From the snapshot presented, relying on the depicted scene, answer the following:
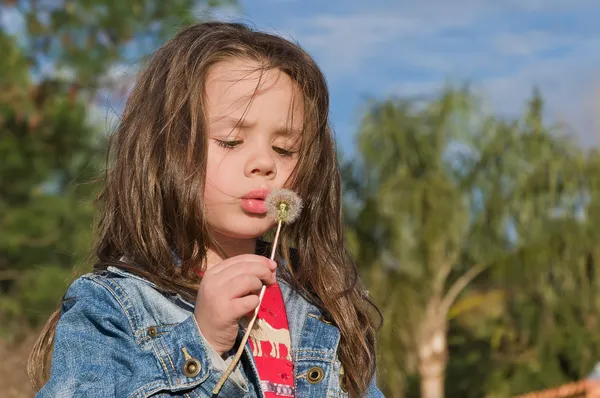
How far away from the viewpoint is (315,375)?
1928 mm

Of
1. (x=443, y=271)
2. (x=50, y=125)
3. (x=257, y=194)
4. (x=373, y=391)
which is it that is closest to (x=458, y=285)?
(x=443, y=271)

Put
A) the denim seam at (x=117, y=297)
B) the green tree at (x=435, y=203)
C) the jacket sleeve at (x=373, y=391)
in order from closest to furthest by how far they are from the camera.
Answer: the denim seam at (x=117, y=297) → the jacket sleeve at (x=373, y=391) → the green tree at (x=435, y=203)

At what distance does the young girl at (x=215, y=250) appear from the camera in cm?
168

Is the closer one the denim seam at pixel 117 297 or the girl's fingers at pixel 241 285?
the girl's fingers at pixel 241 285

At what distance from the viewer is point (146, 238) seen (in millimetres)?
1886

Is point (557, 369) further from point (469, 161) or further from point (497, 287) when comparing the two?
point (469, 161)

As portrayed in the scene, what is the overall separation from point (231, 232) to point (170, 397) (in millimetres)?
350

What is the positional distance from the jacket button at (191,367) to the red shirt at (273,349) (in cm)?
19

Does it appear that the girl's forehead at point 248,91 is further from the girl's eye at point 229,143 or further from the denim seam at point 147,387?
the denim seam at point 147,387

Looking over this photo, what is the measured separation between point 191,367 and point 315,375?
34 cm

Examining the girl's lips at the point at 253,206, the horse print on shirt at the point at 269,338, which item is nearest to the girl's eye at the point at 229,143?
the girl's lips at the point at 253,206

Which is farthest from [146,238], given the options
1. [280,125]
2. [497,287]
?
[497,287]

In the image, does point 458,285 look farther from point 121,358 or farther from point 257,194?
point 121,358

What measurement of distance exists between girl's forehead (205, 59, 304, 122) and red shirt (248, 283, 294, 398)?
1.22 ft
